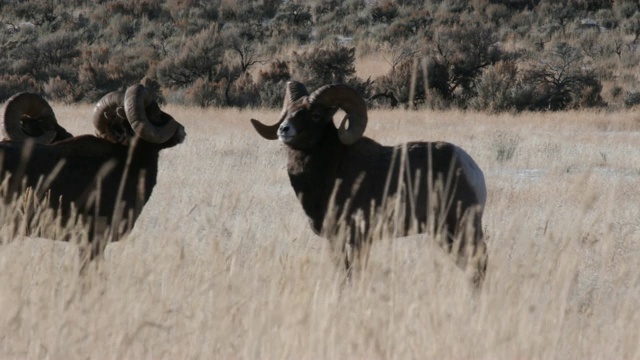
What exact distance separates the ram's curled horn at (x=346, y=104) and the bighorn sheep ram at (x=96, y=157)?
3.70 feet

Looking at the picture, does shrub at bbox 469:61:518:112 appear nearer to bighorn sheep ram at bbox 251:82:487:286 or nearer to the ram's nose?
bighorn sheep ram at bbox 251:82:487:286

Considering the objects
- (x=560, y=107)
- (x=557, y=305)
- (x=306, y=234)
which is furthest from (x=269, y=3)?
(x=557, y=305)

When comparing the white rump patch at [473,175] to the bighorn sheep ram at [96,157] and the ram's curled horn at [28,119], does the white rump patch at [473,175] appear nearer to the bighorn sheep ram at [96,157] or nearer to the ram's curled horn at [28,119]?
the bighorn sheep ram at [96,157]

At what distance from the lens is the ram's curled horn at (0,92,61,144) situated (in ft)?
23.6

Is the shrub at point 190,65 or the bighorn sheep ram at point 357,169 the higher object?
the bighorn sheep ram at point 357,169

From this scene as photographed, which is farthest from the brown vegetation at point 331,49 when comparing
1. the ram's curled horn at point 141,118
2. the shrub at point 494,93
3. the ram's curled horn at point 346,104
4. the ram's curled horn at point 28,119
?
the ram's curled horn at point 141,118

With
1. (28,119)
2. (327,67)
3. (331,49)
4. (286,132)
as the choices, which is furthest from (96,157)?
(331,49)

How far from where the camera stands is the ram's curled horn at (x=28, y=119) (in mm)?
7188

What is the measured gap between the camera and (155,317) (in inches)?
176

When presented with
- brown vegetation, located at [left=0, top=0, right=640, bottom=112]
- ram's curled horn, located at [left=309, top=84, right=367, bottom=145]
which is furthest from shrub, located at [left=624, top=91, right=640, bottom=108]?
ram's curled horn, located at [left=309, top=84, right=367, bottom=145]

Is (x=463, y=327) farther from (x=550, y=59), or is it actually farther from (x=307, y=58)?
(x=550, y=59)

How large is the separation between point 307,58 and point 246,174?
671 inches

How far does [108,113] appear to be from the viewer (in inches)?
283

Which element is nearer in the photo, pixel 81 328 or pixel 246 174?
pixel 81 328
